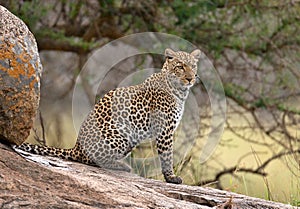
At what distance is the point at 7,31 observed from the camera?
14.6ft

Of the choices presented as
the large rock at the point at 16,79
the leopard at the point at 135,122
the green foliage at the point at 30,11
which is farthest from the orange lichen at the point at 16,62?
the green foliage at the point at 30,11

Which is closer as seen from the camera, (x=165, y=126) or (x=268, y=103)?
(x=165, y=126)

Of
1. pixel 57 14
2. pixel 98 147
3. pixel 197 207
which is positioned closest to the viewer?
pixel 197 207

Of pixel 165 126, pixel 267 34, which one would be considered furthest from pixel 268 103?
pixel 165 126

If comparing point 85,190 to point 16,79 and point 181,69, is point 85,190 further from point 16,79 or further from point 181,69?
point 181,69

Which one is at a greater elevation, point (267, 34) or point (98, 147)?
point (267, 34)

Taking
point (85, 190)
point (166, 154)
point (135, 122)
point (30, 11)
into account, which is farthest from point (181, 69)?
point (30, 11)

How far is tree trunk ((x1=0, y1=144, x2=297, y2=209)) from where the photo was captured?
413 centimetres

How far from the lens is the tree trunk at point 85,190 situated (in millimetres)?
4133

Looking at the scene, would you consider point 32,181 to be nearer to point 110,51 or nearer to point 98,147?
point 98,147

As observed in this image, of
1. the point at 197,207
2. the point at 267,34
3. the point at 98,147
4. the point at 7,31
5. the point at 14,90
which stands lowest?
the point at 197,207

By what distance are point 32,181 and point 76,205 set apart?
13.7 inches

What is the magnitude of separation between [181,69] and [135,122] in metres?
0.71

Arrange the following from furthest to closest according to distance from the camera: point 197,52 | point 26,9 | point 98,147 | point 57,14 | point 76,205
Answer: point 57,14, point 26,9, point 197,52, point 98,147, point 76,205
